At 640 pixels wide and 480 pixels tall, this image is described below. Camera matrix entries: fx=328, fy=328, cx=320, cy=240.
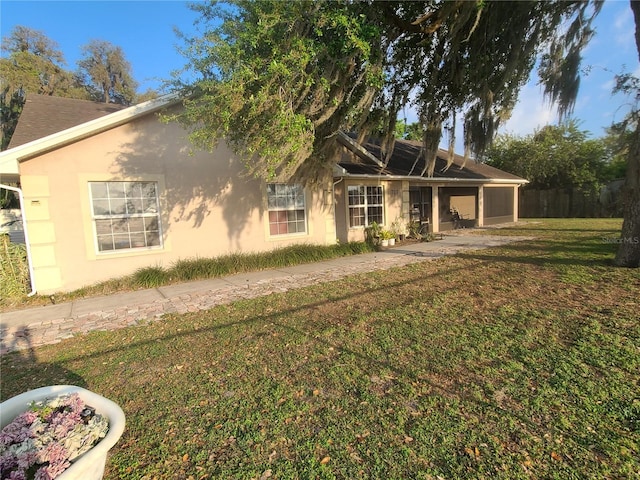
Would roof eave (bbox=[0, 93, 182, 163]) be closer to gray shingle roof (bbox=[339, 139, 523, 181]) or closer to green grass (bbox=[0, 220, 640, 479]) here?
green grass (bbox=[0, 220, 640, 479])

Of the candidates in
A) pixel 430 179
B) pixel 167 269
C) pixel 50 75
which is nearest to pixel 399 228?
pixel 430 179

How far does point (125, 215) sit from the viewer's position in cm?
778

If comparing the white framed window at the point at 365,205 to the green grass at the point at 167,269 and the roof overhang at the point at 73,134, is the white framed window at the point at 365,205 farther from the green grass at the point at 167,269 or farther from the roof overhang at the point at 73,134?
the roof overhang at the point at 73,134

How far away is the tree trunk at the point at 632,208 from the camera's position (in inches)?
265

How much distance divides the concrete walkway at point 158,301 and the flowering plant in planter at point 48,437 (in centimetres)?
359

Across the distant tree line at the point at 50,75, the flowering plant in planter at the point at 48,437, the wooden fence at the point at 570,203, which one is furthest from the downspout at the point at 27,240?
the wooden fence at the point at 570,203

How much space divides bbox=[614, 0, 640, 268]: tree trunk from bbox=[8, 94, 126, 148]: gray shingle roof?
12383 mm

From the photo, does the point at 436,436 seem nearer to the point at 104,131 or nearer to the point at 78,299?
the point at 78,299

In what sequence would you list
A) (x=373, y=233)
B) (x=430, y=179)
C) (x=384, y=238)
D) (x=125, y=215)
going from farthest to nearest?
1. (x=430, y=179)
2. (x=373, y=233)
3. (x=384, y=238)
4. (x=125, y=215)

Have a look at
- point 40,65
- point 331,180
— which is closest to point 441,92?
point 331,180

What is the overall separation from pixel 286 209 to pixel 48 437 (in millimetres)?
8679

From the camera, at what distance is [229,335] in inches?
179

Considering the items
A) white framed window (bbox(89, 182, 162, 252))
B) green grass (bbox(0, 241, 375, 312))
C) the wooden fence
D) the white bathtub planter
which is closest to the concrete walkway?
green grass (bbox(0, 241, 375, 312))

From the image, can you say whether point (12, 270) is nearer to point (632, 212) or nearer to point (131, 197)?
point (131, 197)
